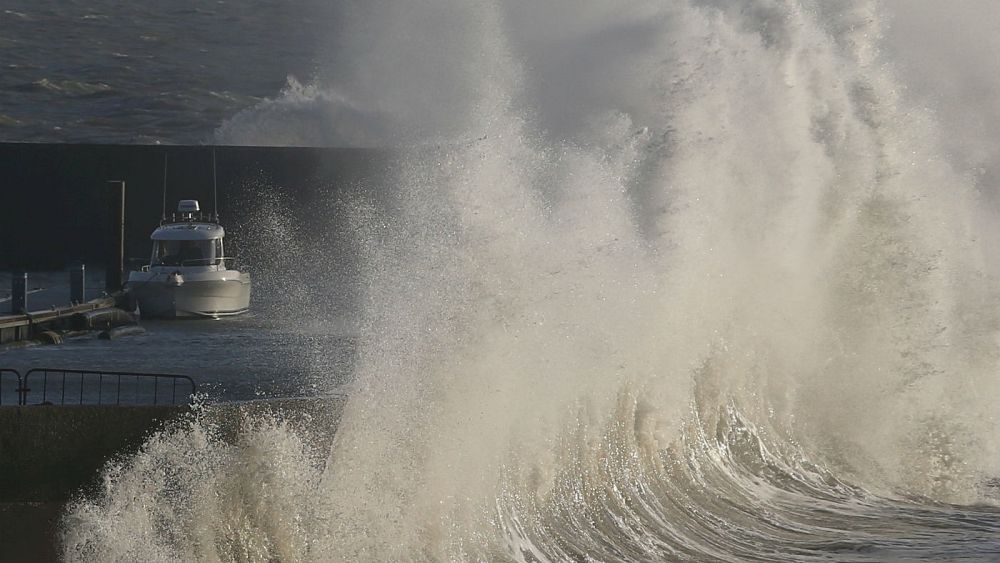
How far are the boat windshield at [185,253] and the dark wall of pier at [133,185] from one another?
942 centimetres

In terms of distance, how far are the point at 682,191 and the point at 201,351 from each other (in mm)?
10982

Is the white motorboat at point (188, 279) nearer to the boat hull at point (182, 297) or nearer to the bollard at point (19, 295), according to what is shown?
the boat hull at point (182, 297)

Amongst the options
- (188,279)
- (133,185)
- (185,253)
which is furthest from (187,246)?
(133,185)

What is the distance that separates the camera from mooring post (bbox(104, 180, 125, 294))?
2723 centimetres

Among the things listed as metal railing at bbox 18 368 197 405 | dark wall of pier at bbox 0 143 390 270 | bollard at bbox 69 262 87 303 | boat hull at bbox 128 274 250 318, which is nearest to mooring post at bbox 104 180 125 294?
boat hull at bbox 128 274 250 318

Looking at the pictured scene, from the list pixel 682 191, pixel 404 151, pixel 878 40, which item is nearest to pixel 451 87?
pixel 404 151

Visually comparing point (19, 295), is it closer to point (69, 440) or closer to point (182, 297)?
point (182, 297)

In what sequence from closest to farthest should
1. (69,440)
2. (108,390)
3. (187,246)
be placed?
(69,440) → (108,390) → (187,246)

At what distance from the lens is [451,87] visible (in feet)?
130

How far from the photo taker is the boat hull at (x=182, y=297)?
24438mm

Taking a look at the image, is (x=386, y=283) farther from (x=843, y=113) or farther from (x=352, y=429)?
(x=843, y=113)

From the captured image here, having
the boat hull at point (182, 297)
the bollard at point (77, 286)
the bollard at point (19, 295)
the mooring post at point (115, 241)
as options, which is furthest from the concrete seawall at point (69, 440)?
the mooring post at point (115, 241)

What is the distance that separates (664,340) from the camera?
10281 millimetres

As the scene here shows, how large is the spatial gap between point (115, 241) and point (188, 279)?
335cm
